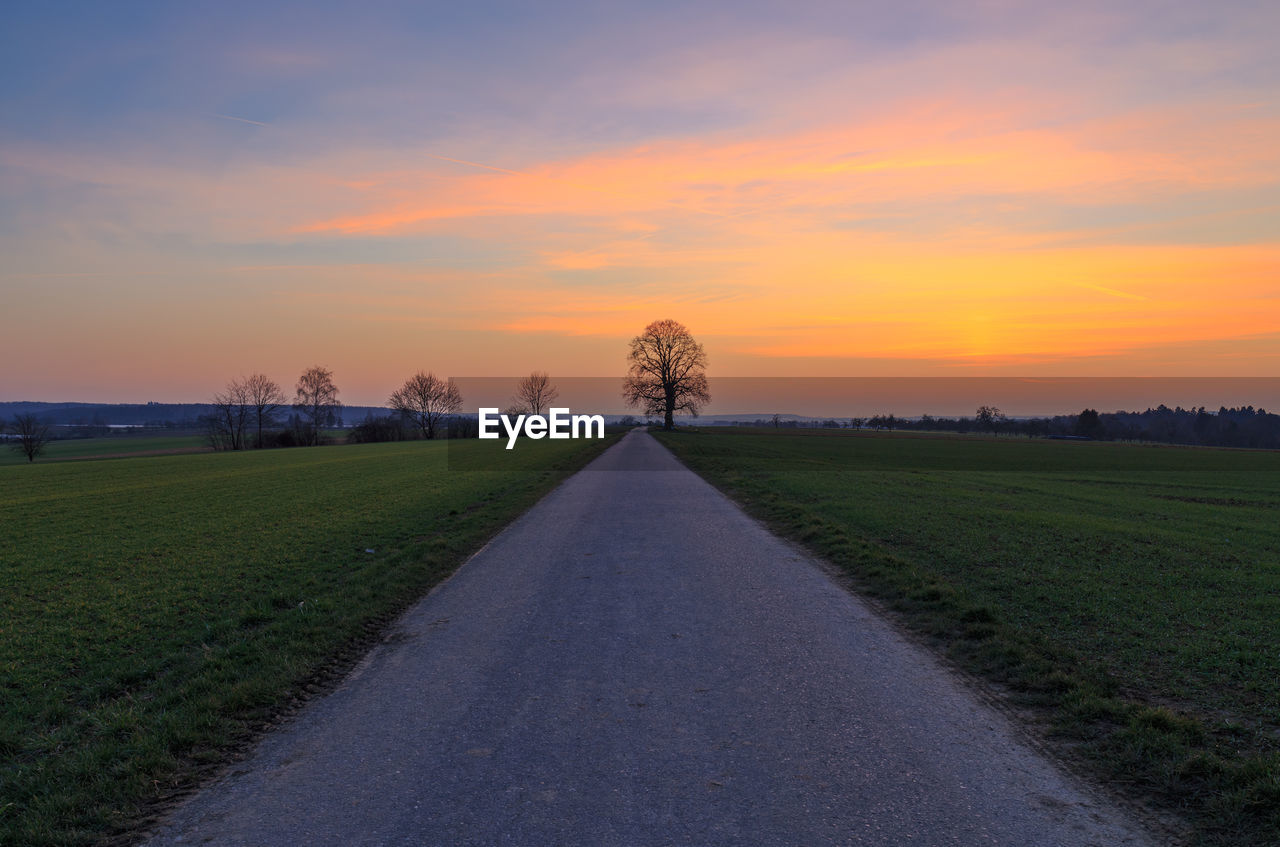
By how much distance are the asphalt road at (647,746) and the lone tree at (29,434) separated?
95276 millimetres

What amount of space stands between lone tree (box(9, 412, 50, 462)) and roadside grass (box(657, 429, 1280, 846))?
92994mm

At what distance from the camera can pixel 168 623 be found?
786 centimetres

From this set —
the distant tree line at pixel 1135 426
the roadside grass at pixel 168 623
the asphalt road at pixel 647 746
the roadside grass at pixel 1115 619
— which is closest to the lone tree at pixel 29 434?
the roadside grass at pixel 168 623


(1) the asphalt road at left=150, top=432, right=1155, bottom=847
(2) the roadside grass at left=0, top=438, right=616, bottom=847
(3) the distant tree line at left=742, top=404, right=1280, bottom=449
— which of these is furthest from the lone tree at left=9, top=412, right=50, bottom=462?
(3) the distant tree line at left=742, top=404, right=1280, bottom=449

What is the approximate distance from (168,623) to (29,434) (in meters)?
96.4

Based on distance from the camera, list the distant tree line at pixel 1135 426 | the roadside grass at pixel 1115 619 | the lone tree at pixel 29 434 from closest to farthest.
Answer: the roadside grass at pixel 1115 619, the lone tree at pixel 29 434, the distant tree line at pixel 1135 426

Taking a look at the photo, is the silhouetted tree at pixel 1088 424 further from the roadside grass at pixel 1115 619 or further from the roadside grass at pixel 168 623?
the roadside grass at pixel 168 623

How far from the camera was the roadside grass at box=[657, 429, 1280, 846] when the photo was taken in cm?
413

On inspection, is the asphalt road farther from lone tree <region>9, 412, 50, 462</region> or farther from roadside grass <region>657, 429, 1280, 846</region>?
lone tree <region>9, 412, 50, 462</region>

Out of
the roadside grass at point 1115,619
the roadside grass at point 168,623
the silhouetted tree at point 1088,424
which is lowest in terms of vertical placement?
the roadside grass at point 168,623

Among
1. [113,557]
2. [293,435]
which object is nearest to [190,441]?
[293,435]

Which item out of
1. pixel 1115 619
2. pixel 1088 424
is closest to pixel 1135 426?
pixel 1088 424

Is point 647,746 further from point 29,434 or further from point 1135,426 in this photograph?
point 1135,426

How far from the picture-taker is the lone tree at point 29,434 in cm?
7706
